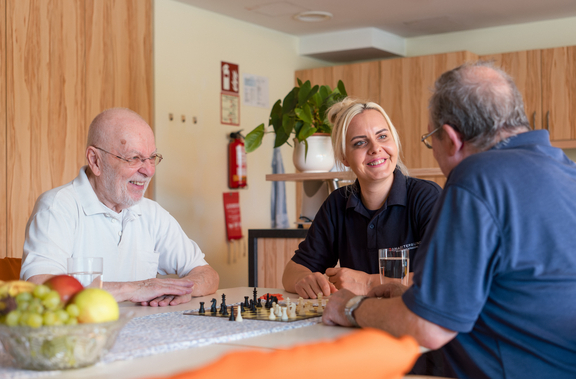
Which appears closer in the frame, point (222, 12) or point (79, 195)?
point (79, 195)

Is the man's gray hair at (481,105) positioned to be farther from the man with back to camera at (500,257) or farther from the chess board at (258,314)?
the chess board at (258,314)

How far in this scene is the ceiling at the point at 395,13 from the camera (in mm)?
4637

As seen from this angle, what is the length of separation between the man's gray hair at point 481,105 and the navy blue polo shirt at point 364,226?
33.5 inches

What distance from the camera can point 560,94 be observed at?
15.7 feet

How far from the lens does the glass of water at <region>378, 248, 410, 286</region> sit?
5.09 feet

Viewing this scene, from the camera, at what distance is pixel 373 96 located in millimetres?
5402

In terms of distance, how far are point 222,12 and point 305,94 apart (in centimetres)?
210

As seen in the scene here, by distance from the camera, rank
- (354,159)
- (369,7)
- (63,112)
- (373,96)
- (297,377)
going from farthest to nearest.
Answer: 1. (373,96)
2. (369,7)
3. (63,112)
4. (354,159)
5. (297,377)

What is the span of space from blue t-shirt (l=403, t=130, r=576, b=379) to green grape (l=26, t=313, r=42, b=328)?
64cm

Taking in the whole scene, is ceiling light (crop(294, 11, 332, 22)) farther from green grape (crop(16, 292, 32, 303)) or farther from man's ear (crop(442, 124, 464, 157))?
green grape (crop(16, 292, 32, 303))

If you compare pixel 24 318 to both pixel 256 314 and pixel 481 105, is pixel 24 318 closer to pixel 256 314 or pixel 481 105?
pixel 256 314


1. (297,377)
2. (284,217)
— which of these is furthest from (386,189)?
(284,217)

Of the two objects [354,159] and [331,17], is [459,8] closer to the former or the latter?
[331,17]

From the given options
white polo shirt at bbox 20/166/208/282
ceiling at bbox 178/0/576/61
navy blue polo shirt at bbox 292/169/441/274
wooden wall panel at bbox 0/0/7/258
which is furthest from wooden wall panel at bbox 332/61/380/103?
white polo shirt at bbox 20/166/208/282
